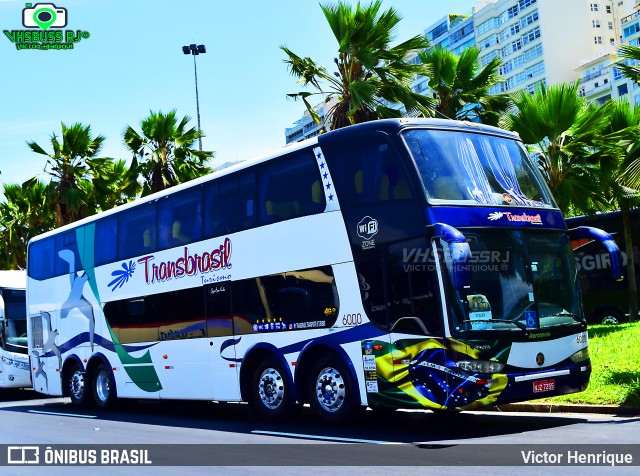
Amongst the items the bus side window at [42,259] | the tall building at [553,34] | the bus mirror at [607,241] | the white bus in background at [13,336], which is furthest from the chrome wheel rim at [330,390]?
the tall building at [553,34]

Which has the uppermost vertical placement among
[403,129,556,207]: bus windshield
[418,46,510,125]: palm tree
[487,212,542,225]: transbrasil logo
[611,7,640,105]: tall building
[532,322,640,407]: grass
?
[611,7,640,105]: tall building

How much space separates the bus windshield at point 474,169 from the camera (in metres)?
10.7

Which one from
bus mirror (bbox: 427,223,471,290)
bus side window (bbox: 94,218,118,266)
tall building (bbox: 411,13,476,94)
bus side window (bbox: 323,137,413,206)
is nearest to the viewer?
bus mirror (bbox: 427,223,471,290)

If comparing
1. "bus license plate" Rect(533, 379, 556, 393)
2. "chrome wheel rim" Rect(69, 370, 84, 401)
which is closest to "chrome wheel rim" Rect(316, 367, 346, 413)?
"bus license plate" Rect(533, 379, 556, 393)

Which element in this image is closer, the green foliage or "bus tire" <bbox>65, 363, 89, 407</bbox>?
the green foliage

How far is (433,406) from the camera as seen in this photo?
10172mm

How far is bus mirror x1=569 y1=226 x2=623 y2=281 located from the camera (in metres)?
10.6

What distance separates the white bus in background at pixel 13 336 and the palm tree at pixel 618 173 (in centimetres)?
1629

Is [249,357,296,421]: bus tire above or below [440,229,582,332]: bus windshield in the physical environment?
below

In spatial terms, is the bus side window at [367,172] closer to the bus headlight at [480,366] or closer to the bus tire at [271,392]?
the bus headlight at [480,366]

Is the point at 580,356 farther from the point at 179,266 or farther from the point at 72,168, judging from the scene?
the point at 72,168

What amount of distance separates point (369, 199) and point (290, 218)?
1.80 meters

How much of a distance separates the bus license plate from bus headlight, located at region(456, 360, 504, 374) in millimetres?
650

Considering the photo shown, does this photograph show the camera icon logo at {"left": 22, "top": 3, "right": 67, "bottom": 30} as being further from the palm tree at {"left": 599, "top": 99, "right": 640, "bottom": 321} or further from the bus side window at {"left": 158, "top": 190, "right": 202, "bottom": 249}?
the palm tree at {"left": 599, "top": 99, "right": 640, "bottom": 321}
